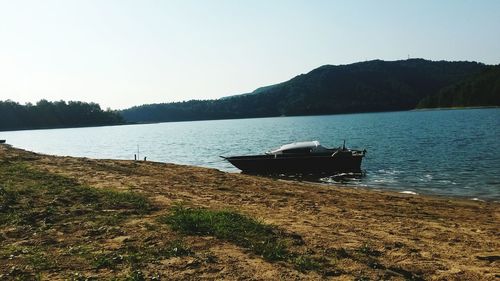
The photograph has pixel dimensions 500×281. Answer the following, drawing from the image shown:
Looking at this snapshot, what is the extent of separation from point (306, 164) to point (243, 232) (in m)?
29.6

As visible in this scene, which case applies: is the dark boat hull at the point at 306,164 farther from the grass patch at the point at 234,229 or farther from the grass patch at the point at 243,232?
the grass patch at the point at 234,229

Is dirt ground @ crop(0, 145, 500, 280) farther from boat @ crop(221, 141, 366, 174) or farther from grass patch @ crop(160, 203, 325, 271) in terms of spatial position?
boat @ crop(221, 141, 366, 174)

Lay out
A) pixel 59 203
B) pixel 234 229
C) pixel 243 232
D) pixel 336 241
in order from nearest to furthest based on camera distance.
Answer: pixel 336 241 < pixel 243 232 < pixel 234 229 < pixel 59 203

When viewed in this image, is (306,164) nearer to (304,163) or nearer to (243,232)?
(304,163)

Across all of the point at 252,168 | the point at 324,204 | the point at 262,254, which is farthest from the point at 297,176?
the point at 262,254

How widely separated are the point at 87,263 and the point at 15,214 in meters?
5.41

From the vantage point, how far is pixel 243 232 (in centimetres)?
1105

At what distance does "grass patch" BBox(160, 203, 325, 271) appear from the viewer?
9055 millimetres

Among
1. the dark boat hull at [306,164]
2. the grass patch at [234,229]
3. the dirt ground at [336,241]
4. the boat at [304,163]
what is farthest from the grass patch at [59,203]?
the dark boat hull at [306,164]

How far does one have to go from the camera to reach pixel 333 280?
26.0 ft

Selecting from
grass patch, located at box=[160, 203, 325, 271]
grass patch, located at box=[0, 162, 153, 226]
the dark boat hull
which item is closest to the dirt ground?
grass patch, located at box=[160, 203, 325, 271]

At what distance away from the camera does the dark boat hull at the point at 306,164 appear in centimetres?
4000

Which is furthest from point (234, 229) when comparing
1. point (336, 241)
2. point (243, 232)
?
point (336, 241)

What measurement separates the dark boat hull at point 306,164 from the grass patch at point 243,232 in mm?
26868
